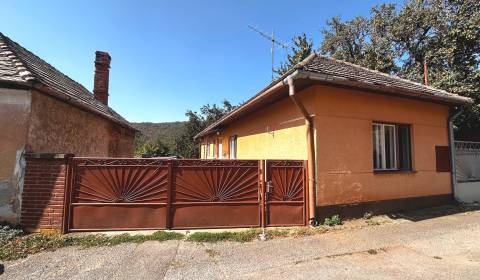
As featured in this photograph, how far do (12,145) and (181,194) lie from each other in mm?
3575

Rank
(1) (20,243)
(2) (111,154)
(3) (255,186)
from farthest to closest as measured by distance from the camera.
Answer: (2) (111,154) → (3) (255,186) → (1) (20,243)

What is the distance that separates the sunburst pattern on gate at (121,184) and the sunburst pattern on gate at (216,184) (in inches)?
15.4

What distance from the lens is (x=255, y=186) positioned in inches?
228

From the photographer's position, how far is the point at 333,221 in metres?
5.84

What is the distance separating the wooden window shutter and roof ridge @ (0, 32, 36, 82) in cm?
1050

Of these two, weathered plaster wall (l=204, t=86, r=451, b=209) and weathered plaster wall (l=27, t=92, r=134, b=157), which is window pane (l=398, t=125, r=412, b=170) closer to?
weathered plaster wall (l=204, t=86, r=451, b=209)

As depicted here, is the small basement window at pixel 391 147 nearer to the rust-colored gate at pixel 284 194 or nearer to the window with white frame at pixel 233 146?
the rust-colored gate at pixel 284 194

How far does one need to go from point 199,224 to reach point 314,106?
3646 millimetres

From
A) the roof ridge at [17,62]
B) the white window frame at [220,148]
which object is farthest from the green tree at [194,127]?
the roof ridge at [17,62]

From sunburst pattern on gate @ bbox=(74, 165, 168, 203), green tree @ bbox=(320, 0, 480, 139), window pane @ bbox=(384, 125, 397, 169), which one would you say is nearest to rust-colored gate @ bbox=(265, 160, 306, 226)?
sunburst pattern on gate @ bbox=(74, 165, 168, 203)

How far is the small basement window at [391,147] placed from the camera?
22.8 ft

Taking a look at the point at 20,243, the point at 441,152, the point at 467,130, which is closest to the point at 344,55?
the point at 467,130

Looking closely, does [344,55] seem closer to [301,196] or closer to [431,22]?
[431,22]

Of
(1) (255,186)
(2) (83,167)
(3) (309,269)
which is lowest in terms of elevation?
(3) (309,269)
